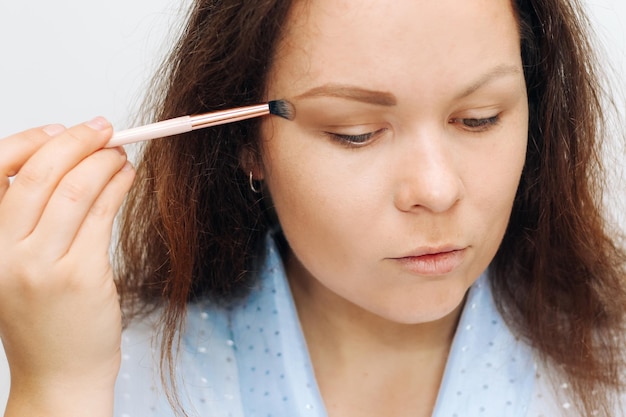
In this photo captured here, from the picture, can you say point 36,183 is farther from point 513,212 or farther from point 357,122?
point 513,212

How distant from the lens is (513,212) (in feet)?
4.33

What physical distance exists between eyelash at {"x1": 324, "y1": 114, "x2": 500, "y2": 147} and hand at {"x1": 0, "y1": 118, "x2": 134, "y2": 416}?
21 cm

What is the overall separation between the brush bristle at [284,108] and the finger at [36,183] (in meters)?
0.19

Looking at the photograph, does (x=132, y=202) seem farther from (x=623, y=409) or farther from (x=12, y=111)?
(x=623, y=409)

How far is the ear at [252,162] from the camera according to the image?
1185mm

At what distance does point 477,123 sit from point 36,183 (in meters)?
0.44

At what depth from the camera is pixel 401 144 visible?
1.06 metres

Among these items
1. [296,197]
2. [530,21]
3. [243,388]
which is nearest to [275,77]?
[296,197]

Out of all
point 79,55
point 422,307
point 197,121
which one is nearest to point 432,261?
point 422,307

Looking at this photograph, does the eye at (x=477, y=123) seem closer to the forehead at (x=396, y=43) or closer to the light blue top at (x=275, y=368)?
the forehead at (x=396, y=43)

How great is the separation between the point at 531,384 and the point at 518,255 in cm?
16

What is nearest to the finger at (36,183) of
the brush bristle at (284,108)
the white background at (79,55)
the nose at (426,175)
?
the brush bristle at (284,108)

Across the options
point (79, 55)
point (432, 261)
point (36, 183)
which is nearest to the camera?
point (36, 183)

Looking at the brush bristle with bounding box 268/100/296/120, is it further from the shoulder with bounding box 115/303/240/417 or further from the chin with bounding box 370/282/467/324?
the shoulder with bounding box 115/303/240/417
